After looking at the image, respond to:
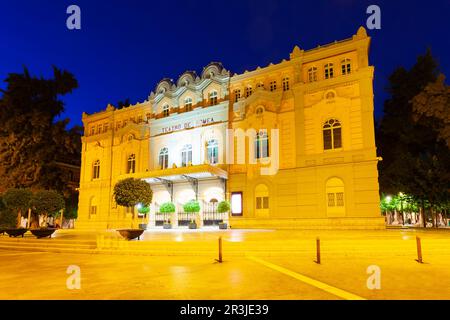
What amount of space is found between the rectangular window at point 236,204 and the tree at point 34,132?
68.3 feet

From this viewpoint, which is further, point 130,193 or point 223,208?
point 223,208

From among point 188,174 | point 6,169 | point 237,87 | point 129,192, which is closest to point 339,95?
point 237,87

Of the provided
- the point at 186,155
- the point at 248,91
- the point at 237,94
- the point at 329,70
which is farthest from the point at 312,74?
the point at 186,155

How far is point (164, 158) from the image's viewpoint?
32.7m

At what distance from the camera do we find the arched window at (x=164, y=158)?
32531 mm

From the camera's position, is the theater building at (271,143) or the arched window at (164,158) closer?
the theater building at (271,143)

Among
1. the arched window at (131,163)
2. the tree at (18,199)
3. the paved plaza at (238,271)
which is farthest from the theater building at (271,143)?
the paved plaza at (238,271)

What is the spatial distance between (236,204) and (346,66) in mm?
13301

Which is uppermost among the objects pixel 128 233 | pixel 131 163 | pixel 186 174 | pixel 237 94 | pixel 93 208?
pixel 237 94

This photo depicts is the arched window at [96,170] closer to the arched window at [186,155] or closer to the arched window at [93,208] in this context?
the arched window at [93,208]

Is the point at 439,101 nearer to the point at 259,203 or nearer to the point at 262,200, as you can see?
the point at 262,200

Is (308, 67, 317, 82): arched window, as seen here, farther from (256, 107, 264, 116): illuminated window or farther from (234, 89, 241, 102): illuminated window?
(234, 89, 241, 102): illuminated window

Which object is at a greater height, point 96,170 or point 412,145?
point 412,145
